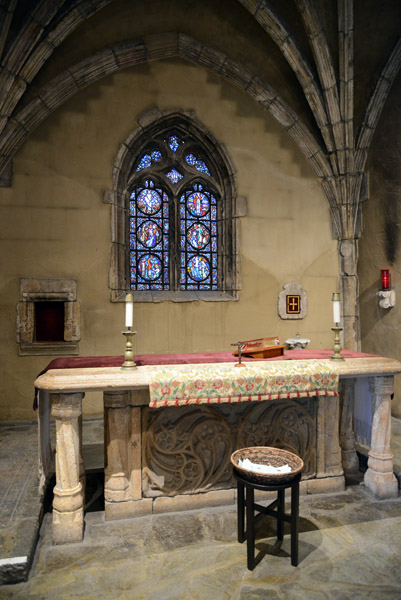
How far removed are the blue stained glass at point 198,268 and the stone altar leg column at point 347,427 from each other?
3.35 m

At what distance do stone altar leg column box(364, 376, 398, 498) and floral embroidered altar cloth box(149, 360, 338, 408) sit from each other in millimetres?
511

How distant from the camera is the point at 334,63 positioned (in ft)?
20.0

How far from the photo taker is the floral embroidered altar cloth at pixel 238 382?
122 inches

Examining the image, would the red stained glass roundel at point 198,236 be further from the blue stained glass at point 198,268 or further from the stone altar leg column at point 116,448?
the stone altar leg column at point 116,448

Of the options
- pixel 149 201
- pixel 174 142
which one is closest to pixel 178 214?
pixel 149 201

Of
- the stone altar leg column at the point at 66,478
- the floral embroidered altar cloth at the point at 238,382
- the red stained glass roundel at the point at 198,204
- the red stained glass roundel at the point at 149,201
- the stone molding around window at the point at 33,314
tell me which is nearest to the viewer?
the stone altar leg column at the point at 66,478

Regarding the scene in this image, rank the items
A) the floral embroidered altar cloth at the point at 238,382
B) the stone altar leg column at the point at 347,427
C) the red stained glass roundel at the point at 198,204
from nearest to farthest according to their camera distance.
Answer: the floral embroidered altar cloth at the point at 238,382 → the stone altar leg column at the point at 347,427 → the red stained glass roundel at the point at 198,204

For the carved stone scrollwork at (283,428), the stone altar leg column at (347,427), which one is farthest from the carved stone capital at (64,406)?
the stone altar leg column at (347,427)

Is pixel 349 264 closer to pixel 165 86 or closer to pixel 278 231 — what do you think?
pixel 278 231

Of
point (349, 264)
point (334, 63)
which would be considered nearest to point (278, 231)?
point (349, 264)

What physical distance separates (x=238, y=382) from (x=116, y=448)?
108 centimetres

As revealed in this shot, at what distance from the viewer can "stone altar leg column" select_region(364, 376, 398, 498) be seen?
11.8 ft

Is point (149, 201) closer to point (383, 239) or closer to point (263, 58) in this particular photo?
point (263, 58)

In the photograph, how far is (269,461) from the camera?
9.57 feet
